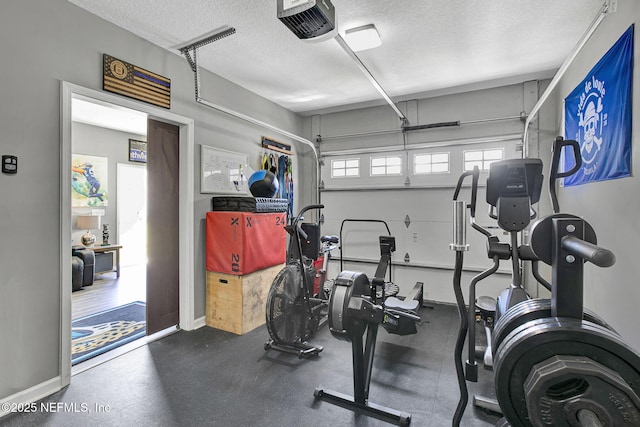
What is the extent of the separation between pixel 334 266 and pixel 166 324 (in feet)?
8.96

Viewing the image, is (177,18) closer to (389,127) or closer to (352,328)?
(352,328)

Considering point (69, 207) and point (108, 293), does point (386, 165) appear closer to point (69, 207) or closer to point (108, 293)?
point (69, 207)

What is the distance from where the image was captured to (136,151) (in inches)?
261

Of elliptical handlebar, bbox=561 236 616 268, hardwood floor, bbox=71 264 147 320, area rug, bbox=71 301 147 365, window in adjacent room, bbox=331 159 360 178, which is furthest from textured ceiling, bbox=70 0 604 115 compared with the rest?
hardwood floor, bbox=71 264 147 320

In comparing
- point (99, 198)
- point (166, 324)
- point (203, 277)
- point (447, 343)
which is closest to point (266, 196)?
point (203, 277)

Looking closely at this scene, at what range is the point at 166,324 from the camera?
3.42 metres

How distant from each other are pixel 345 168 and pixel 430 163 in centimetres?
137

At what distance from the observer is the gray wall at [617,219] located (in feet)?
6.25

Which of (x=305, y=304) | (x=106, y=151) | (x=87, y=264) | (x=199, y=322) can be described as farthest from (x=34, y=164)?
(x=106, y=151)

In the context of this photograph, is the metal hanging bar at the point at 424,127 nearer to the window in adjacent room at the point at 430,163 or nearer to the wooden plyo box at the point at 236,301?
the window in adjacent room at the point at 430,163

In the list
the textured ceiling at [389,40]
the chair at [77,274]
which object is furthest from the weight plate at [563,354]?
the chair at [77,274]

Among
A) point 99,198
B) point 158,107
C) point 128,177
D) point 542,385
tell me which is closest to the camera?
point 542,385

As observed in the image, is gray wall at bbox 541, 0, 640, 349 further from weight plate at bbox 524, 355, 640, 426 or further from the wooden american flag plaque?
the wooden american flag plaque

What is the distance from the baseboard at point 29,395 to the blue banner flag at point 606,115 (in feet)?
13.9
